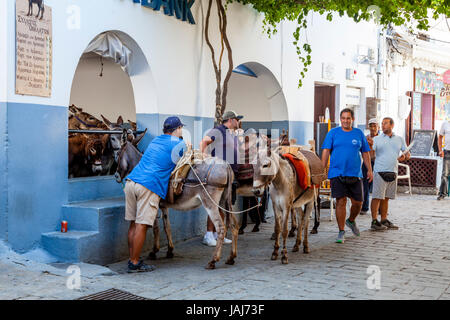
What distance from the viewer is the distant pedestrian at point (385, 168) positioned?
9.44 metres

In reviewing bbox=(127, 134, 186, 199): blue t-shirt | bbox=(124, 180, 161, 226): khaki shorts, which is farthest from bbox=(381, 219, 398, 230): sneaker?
bbox=(124, 180, 161, 226): khaki shorts

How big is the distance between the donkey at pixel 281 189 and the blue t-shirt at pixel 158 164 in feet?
3.43

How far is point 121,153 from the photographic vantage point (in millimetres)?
7227

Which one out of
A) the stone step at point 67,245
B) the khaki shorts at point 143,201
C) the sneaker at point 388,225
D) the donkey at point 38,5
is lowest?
the sneaker at point 388,225

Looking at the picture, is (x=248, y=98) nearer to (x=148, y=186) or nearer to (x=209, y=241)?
(x=209, y=241)

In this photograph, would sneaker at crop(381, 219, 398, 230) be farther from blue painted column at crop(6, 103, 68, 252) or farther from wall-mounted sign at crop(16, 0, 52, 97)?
wall-mounted sign at crop(16, 0, 52, 97)

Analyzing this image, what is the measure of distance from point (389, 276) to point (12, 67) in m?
4.85

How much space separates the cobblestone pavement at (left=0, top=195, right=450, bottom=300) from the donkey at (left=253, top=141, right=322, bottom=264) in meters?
0.41

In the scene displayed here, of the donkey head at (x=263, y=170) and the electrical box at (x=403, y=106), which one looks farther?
the electrical box at (x=403, y=106)

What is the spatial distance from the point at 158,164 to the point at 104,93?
6522mm

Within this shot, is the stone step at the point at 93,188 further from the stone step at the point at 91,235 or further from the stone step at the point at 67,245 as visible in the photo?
the stone step at the point at 67,245

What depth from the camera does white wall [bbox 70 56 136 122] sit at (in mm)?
12266

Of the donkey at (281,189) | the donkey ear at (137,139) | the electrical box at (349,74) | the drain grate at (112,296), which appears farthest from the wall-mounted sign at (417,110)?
the drain grate at (112,296)
